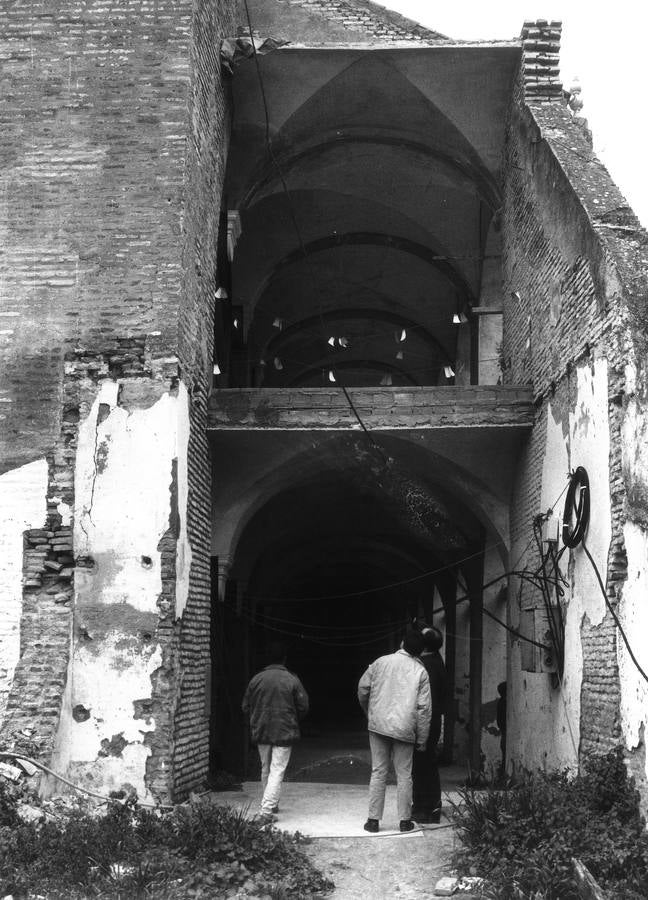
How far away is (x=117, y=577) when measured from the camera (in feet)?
26.3

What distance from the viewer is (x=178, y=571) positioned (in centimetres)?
824

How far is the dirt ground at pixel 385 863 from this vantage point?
6066 mm

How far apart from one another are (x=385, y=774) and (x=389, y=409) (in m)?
3.86

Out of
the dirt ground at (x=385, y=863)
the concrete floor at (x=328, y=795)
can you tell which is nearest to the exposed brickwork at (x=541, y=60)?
the concrete floor at (x=328, y=795)

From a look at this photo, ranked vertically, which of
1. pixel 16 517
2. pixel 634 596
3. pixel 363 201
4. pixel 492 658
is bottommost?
pixel 492 658

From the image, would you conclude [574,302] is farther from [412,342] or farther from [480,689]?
[412,342]

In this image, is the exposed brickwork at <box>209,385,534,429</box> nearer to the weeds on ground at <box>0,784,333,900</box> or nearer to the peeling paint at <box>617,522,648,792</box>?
the peeling paint at <box>617,522,648,792</box>

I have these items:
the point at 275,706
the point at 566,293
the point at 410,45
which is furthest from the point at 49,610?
the point at 410,45

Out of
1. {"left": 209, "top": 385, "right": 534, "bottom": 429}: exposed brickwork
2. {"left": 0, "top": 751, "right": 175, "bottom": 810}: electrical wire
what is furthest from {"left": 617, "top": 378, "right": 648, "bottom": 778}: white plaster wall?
{"left": 0, "top": 751, "right": 175, "bottom": 810}: electrical wire

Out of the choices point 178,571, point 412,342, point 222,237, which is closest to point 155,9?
point 222,237

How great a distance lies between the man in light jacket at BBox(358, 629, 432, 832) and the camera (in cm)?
721

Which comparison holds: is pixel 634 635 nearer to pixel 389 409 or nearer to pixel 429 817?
pixel 429 817

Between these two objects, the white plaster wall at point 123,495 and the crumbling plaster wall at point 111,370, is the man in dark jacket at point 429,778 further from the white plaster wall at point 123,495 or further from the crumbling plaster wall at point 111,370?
the white plaster wall at point 123,495

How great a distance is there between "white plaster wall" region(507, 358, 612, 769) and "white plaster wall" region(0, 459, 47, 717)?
4356 mm
